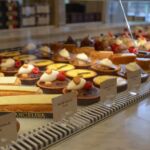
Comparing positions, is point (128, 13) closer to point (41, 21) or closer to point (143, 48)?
point (41, 21)

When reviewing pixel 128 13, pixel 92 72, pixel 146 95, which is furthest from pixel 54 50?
pixel 128 13

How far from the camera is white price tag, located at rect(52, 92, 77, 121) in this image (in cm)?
85

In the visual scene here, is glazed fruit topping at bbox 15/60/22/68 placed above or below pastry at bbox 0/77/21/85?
above

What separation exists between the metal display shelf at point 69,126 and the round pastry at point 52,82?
0.53 ft

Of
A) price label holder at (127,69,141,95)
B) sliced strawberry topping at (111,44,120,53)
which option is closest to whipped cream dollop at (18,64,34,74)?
price label holder at (127,69,141,95)

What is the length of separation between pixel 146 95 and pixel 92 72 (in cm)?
30

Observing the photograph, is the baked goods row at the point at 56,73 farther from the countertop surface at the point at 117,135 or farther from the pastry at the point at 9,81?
the countertop surface at the point at 117,135

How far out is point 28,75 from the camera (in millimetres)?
1321

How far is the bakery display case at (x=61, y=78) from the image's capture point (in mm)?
905

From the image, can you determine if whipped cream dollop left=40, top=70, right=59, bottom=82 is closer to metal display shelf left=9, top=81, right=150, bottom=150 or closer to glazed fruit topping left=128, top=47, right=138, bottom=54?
metal display shelf left=9, top=81, right=150, bottom=150

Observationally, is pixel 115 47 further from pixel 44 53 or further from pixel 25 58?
pixel 25 58

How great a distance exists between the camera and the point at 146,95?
48.5 inches

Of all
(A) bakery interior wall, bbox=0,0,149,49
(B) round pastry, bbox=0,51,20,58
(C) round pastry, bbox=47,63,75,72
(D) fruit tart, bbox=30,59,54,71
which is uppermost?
(A) bakery interior wall, bbox=0,0,149,49

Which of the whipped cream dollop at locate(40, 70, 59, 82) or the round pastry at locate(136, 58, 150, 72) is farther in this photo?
the round pastry at locate(136, 58, 150, 72)
